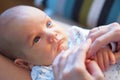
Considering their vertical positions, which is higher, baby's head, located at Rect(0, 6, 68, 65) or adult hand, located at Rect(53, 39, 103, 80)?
baby's head, located at Rect(0, 6, 68, 65)

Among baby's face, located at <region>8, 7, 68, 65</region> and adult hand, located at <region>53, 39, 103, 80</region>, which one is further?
baby's face, located at <region>8, 7, 68, 65</region>

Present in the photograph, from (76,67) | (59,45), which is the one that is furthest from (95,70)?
(59,45)

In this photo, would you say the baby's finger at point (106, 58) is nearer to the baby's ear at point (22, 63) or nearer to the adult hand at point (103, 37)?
the adult hand at point (103, 37)

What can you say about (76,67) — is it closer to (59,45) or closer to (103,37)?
(103,37)

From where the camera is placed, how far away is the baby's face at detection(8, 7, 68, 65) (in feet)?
3.22

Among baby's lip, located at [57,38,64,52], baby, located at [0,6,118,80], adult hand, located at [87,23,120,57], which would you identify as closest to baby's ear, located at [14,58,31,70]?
baby, located at [0,6,118,80]

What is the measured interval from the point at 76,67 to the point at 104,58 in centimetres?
12

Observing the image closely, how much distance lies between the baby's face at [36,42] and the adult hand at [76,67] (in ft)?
0.40

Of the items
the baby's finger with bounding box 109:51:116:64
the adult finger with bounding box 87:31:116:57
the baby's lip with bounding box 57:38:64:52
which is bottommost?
the baby's finger with bounding box 109:51:116:64

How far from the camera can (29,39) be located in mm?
983

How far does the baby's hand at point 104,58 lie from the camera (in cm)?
84

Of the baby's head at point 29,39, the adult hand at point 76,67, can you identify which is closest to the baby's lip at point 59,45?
the baby's head at point 29,39

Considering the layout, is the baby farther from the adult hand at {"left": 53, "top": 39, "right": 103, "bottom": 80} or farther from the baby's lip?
the adult hand at {"left": 53, "top": 39, "right": 103, "bottom": 80}

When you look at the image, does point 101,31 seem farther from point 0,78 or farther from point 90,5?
point 90,5
